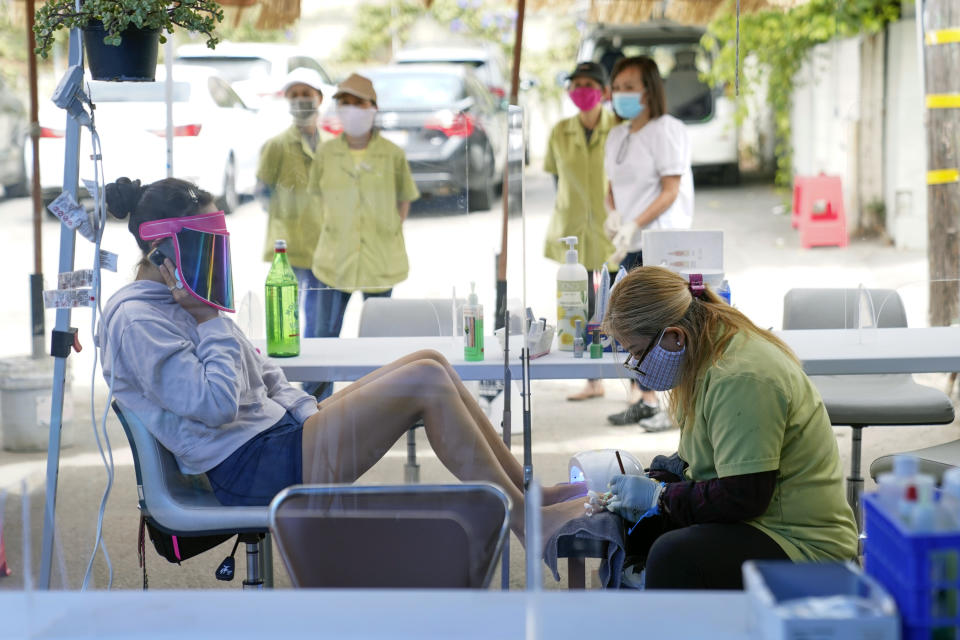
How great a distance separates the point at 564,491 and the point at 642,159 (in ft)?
8.07

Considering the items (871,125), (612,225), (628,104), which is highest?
(871,125)

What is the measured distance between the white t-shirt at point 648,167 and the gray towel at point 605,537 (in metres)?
2.45

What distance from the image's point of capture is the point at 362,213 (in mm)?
2609

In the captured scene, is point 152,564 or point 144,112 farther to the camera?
point 152,564

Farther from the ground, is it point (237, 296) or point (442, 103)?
point (442, 103)

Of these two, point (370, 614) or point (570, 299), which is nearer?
point (370, 614)

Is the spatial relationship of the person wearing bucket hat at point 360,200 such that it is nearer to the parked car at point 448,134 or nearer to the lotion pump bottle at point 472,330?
the parked car at point 448,134

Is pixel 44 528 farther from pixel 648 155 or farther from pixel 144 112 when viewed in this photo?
pixel 648 155

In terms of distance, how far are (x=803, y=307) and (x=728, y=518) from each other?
1.89 m

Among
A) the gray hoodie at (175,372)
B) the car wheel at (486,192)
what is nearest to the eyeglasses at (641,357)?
the car wheel at (486,192)

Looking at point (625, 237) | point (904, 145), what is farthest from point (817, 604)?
point (904, 145)

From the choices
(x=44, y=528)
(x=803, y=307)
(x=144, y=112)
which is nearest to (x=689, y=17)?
(x=803, y=307)

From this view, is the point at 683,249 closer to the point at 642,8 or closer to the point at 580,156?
the point at 580,156

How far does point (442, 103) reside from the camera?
251cm
